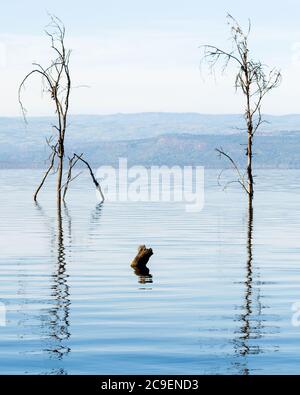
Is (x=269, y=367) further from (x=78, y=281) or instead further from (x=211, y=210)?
(x=211, y=210)

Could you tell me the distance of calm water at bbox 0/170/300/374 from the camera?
1353 cm

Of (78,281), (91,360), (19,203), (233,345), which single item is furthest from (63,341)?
(19,203)

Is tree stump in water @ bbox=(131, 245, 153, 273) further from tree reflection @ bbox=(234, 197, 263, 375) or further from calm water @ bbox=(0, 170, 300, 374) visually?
tree reflection @ bbox=(234, 197, 263, 375)

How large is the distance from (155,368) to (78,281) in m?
9.25

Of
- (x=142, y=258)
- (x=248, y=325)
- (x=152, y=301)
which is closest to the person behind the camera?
(x=248, y=325)

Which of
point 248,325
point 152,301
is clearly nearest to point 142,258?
point 152,301

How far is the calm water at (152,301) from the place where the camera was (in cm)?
1353

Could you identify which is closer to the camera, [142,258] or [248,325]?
[248,325]

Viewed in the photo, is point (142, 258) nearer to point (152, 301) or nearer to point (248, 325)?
point (152, 301)

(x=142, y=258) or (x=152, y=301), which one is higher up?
(x=142, y=258)

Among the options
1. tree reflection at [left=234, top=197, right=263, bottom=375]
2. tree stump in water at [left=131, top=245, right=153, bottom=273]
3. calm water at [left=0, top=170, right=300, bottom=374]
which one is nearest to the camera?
calm water at [left=0, top=170, right=300, bottom=374]

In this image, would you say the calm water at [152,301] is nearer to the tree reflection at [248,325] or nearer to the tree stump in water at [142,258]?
the tree reflection at [248,325]

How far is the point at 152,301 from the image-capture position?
744 inches

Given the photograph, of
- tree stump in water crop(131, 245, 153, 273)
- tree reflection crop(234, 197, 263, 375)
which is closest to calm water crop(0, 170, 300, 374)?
tree reflection crop(234, 197, 263, 375)
